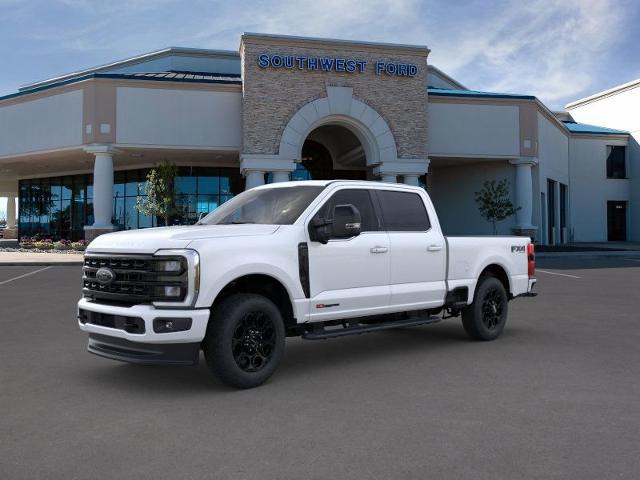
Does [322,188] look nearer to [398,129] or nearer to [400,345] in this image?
[400,345]

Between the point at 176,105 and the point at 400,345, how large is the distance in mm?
24316

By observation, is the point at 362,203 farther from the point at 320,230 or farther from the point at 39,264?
the point at 39,264

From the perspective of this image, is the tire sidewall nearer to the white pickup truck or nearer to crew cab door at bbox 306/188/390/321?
the white pickup truck

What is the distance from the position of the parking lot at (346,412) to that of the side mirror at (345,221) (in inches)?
58.9

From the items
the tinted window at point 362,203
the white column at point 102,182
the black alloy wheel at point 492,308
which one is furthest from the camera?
the white column at point 102,182

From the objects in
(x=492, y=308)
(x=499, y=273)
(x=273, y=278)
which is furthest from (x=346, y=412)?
(x=499, y=273)

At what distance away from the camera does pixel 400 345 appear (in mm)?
8148

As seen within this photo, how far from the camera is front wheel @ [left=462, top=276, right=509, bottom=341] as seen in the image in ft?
27.0

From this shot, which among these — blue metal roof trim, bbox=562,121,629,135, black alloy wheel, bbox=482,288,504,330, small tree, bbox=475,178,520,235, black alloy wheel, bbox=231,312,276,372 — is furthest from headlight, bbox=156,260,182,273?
blue metal roof trim, bbox=562,121,629,135

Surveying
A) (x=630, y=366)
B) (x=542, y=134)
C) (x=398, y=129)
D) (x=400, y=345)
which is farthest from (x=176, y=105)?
(x=630, y=366)

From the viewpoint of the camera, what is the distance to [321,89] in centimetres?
2941

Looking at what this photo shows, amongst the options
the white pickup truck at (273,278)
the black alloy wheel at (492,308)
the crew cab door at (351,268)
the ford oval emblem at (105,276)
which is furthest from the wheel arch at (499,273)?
the ford oval emblem at (105,276)

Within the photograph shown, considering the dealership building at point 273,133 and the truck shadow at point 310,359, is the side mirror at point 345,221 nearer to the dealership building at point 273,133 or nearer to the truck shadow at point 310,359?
the truck shadow at point 310,359

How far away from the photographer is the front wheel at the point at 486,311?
8242 millimetres
